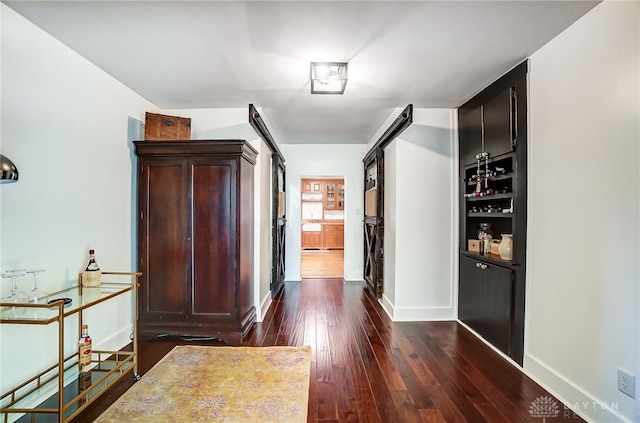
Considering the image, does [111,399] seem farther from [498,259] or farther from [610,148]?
[610,148]

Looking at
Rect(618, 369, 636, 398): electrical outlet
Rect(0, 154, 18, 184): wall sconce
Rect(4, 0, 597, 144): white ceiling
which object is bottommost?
Rect(618, 369, 636, 398): electrical outlet

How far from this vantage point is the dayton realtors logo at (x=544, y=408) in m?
1.85

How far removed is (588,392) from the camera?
70.9 inches

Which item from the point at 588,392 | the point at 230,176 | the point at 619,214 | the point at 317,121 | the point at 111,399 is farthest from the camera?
the point at 317,121

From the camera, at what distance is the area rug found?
5.86 ft

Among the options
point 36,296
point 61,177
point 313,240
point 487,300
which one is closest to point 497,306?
point 487,300

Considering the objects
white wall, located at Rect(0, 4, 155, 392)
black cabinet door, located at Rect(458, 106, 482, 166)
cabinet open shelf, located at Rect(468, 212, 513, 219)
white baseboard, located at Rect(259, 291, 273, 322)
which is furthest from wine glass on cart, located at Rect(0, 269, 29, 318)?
black cabinet door, located at Rect(458, 106, 482, 166)

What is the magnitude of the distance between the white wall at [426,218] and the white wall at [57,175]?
293cm

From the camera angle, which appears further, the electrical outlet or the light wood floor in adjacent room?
the light wood floor in adjacent room

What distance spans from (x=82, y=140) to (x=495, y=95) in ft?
11.8

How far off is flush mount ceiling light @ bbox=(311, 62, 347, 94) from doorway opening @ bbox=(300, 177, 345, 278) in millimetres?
6416

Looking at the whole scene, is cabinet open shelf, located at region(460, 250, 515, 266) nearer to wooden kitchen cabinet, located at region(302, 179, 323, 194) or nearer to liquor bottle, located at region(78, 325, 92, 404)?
liquor bottle, located at region(78, 325, 92, 404)

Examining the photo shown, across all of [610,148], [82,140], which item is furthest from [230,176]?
[610,148]

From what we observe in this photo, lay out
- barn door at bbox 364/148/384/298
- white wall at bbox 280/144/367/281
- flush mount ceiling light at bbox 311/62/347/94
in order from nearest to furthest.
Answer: flush mount ceiling light at bbox 311/62/347/94 → barn door at bbox 364/148/384/298 → white wall at bbox 280/144/367/281
